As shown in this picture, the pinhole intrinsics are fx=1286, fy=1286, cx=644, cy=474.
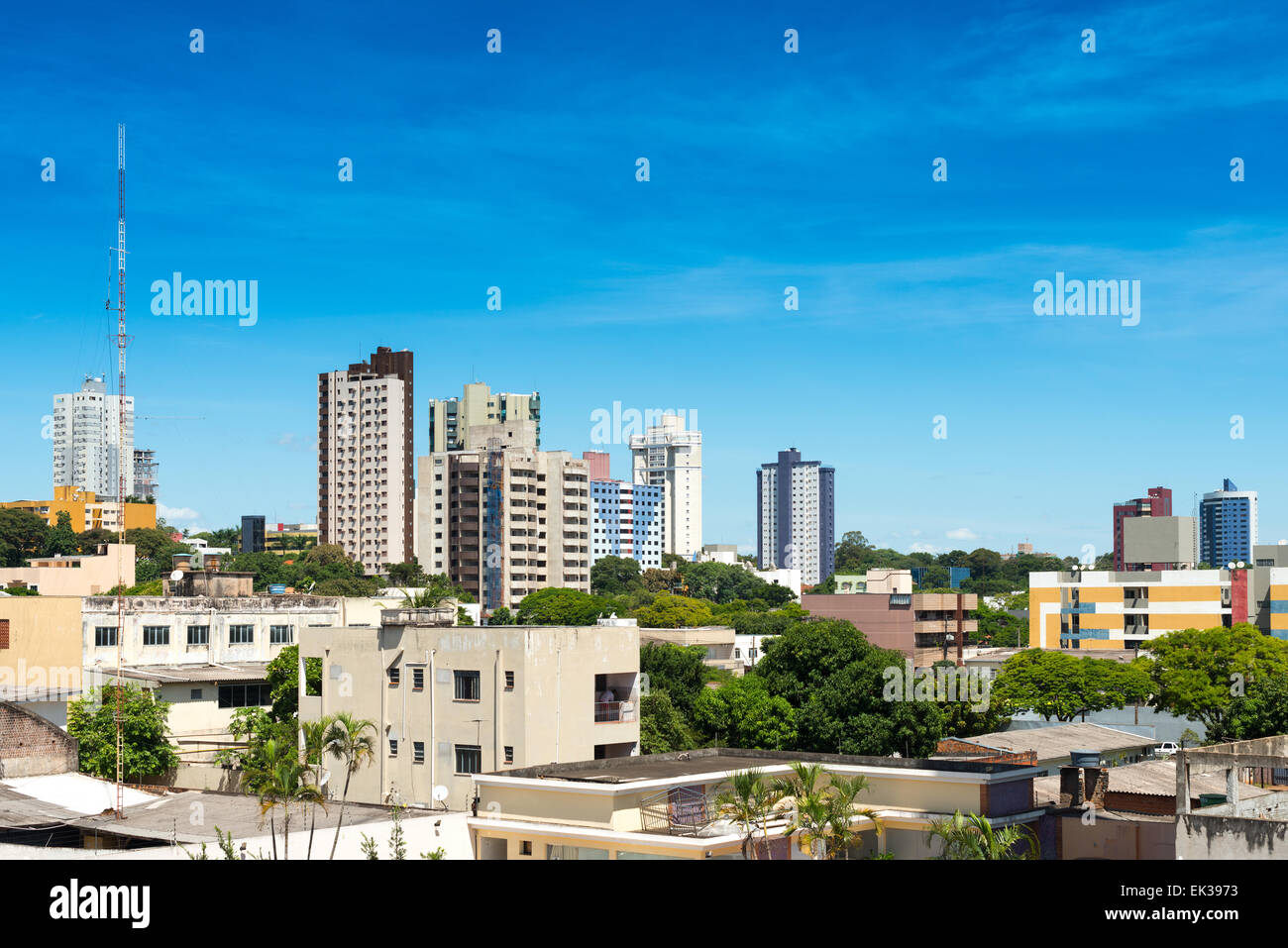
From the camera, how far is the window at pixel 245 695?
53219 mm

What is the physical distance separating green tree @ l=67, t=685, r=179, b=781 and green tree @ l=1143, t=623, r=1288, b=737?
4182cm

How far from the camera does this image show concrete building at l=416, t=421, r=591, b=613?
162500 mm

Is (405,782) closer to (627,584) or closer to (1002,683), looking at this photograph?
(1002,683)

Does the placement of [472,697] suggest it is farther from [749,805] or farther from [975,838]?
[975,838]

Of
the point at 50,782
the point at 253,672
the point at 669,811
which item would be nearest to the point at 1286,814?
the point at 669,811

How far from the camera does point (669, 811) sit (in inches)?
922

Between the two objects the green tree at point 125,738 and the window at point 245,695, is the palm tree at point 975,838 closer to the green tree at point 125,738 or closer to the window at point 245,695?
the green tree at point 125,738

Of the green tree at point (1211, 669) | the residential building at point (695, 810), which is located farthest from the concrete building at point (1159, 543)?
the residential building at point (695, 810)

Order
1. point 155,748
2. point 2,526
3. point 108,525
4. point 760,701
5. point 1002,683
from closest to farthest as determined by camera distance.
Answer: point 155,748, point 760,701, point 1002,683, point 2,526, point 108,525

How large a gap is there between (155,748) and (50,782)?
41.8 ft

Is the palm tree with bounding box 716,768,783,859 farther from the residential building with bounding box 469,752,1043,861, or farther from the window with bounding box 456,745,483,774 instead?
the window with bounding box 456,745,483,774

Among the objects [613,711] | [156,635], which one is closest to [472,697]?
[613,711]

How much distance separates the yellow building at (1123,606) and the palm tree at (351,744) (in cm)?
8000

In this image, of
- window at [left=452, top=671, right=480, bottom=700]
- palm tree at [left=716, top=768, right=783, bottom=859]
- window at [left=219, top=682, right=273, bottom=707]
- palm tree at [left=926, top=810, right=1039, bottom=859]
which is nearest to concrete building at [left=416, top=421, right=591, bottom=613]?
window at [left=219, top=682, right=273, bottom=707]
